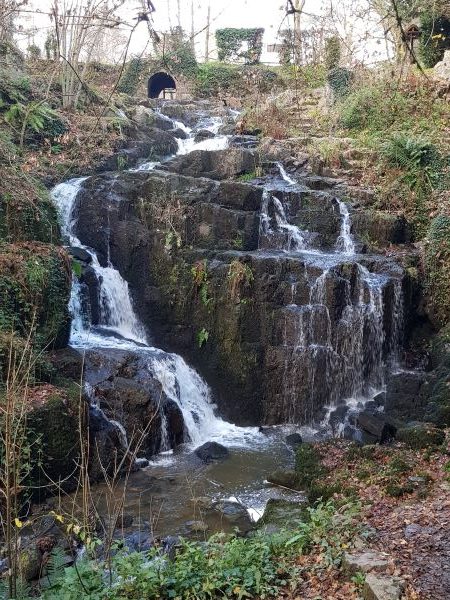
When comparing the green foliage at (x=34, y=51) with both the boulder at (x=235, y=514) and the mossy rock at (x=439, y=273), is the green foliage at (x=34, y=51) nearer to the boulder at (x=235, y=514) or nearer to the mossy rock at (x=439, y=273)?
the mossy rock at (x=439, y=273)

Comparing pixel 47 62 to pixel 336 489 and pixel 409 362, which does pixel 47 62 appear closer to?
pixel 409 362

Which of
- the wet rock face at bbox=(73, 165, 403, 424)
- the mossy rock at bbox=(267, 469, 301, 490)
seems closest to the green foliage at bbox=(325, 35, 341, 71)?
the wet rock face at bbox=(73, 165, 403, 424)

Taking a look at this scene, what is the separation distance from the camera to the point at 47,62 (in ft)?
65.2

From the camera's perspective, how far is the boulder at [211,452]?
9.30 m

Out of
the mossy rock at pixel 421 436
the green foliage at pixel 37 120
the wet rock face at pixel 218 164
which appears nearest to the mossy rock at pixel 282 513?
the mossy rock at pixel 421 436

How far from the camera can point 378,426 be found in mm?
8852

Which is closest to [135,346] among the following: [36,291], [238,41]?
[36,291]

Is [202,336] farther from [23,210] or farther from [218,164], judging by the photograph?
[218,164]

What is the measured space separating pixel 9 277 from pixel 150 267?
414 centimetres

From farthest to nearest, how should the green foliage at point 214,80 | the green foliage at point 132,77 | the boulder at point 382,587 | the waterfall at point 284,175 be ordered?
the green foliage at point 214,80 → the green foliage at point 132,77 → the waterfall at point 284,175 → the boulder at point 382,587

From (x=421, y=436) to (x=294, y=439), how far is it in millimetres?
2600

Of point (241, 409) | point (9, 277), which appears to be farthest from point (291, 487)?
point (9, 277)

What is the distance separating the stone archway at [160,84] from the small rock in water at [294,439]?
21.5 meters

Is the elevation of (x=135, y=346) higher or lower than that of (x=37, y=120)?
lower
